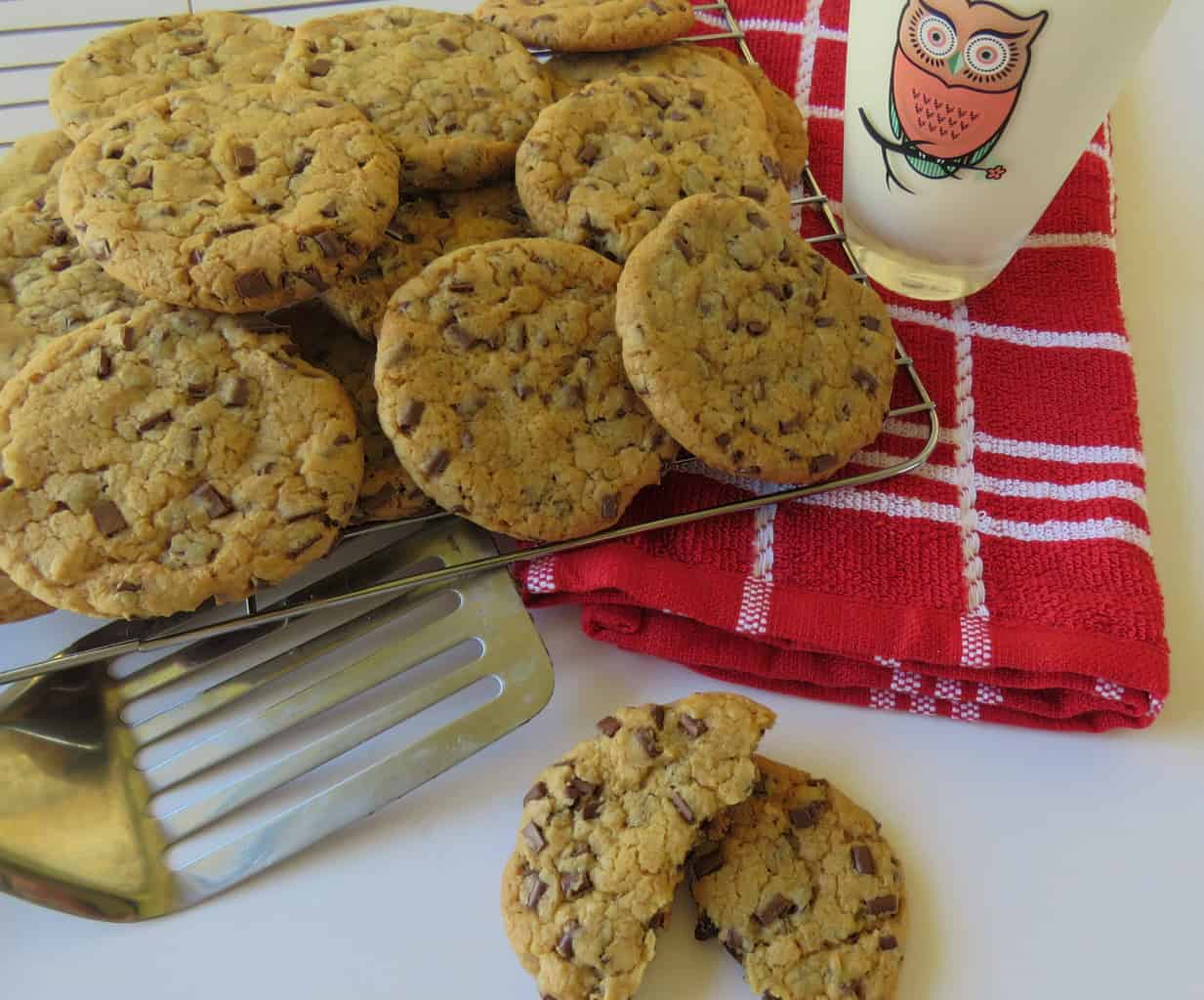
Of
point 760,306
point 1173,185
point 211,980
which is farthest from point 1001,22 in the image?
point 211,980

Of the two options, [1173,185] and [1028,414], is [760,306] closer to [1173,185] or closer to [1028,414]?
[1028,414]

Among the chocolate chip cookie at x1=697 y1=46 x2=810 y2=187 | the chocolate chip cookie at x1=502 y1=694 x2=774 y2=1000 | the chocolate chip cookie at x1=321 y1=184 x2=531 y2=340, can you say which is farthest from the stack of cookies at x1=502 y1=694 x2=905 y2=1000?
the chocolate chip cookie at x1=697 y1=46 x2=810 y2=187

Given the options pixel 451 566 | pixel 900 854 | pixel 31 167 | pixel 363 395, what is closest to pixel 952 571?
pixel 900 854

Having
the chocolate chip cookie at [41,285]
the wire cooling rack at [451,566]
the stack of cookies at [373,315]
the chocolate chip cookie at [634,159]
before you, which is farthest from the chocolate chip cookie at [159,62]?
the chocolate chip cookie at [634,159]

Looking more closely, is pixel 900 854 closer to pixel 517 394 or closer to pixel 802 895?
pixel 802 895

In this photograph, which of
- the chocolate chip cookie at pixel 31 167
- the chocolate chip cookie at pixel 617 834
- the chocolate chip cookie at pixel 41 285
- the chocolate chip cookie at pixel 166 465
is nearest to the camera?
the chocolate chip cookie at pixel 617 834

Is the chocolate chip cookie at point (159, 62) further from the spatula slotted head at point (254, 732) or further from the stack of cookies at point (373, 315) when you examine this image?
the spatula slotted head at point (254, 732)
